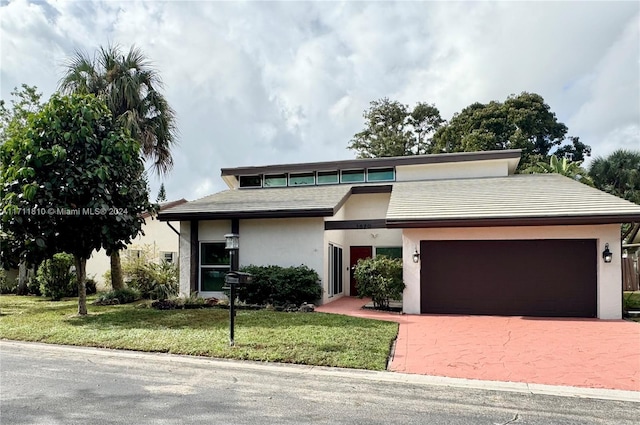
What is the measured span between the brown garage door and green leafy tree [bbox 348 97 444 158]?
898 inches

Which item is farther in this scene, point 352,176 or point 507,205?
point 352,176

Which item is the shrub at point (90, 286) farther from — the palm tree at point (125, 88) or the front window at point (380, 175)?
the front window at point (380, 175)

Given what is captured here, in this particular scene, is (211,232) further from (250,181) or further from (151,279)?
(250,181)

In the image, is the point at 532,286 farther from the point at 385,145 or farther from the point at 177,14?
the point at 385,145

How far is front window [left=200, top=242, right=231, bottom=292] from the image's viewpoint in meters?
14.4

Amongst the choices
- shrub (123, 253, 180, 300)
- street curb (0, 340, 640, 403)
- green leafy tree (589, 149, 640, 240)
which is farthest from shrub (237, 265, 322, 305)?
green leafy tree (589, 149, 640, 240)

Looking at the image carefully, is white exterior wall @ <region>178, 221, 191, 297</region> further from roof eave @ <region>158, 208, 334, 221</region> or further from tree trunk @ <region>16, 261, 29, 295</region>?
tree trunk @ <region>16, 261, 29, 295</region>

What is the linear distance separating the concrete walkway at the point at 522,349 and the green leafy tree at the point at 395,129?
80.9 feet

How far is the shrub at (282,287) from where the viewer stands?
12531 millimetres

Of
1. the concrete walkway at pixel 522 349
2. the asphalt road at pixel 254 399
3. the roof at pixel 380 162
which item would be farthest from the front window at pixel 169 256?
the asphalt road at pixel 254 399

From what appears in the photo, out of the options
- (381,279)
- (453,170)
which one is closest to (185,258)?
(381,279)

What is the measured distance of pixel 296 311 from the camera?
11648 millimetres

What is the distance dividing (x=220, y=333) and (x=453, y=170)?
39.6 ft

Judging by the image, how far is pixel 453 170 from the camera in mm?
16938
